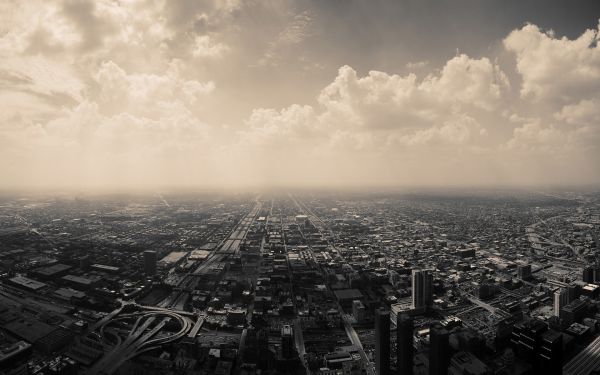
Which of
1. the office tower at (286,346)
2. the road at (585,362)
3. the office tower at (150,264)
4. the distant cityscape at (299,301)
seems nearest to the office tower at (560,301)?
the distant cityscape at (299,301)

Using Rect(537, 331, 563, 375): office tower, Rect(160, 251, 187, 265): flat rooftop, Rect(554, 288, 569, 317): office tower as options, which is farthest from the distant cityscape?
Rect(160, 251, 187, 265): flat rooftop

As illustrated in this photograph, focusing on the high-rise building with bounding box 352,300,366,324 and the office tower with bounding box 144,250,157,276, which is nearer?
the high-rise building with bounding box 352,300,366,324

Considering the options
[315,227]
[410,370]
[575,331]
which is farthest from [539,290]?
[315,227]

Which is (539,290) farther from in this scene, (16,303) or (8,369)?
(16,303)

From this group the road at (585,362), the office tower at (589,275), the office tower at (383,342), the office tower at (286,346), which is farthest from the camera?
the office tower at (589,275)

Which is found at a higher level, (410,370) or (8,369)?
(410,370)

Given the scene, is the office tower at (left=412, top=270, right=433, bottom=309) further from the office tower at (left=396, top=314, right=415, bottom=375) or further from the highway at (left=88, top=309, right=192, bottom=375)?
the highway at (left=88, top=309, right=192, bottom=375)

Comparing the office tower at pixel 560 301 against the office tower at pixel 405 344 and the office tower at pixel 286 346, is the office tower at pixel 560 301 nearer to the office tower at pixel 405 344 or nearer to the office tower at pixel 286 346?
the office tower at pixel 405 344
